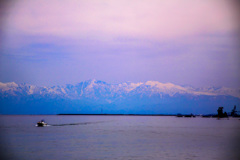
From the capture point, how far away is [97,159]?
40.2 meters

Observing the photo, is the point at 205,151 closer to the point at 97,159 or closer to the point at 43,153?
the point at 97,159

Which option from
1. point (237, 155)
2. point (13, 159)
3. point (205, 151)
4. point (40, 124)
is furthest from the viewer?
point (40, 124)

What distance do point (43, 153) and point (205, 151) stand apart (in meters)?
25.1

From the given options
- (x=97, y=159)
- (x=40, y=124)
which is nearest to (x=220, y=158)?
(x=97, y=159)

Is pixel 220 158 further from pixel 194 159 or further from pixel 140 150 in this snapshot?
pixel 140 150

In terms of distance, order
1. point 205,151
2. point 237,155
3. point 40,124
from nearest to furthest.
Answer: point 237,155 → point 205,151 → point 40,124

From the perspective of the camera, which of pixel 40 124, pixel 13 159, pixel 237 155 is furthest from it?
pixel 40 124

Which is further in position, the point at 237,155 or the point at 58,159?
the point at 237,155

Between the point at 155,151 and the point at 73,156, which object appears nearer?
the point at 73,156

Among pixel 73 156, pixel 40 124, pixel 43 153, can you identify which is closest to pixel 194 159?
pixel 73 156

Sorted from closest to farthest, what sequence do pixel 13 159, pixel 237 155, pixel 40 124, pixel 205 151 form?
pixel 13 159
pixel 237 155
pixel 205 151
pixel 40 124

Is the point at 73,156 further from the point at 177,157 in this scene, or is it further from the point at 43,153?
the point at 177,157

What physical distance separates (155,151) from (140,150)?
8.03 feet

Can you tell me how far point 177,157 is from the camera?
42031 mm
